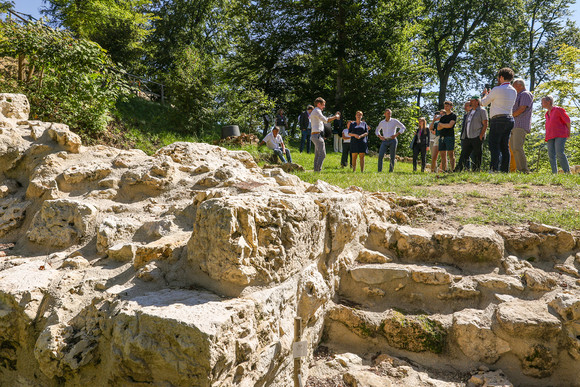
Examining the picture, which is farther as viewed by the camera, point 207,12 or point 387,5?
point 207,12

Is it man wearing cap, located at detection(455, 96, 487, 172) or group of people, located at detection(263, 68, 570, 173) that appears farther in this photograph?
man wearing cap, located at detection(455, 96, 487, 172)

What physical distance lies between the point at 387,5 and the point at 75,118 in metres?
16.1

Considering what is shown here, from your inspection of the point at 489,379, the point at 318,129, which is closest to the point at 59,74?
the point at 318,129

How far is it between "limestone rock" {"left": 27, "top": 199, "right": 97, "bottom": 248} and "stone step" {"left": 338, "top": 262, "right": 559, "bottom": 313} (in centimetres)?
249

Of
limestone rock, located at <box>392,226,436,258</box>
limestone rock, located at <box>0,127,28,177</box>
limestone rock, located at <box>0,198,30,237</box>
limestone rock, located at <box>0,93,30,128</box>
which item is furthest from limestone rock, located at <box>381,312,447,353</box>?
limestone rock, located at <box>0,93,30,128</box>

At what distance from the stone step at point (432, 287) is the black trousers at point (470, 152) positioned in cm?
495

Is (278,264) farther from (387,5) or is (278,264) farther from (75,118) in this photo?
(387,5)

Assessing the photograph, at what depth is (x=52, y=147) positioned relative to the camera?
432 cm

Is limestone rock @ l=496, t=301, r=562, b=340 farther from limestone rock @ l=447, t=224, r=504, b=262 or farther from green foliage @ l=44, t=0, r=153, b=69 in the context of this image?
green foliage @ l=44, t=0, r=153, b=69

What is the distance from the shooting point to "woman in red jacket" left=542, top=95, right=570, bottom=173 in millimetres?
7480

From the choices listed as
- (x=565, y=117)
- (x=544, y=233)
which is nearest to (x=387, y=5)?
(x=565, y=117)

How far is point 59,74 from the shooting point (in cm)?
717

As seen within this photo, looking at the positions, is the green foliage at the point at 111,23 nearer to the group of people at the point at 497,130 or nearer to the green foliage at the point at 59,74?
the green foliage at the point at 59,74

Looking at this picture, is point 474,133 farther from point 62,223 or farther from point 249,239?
→ point 62,223
